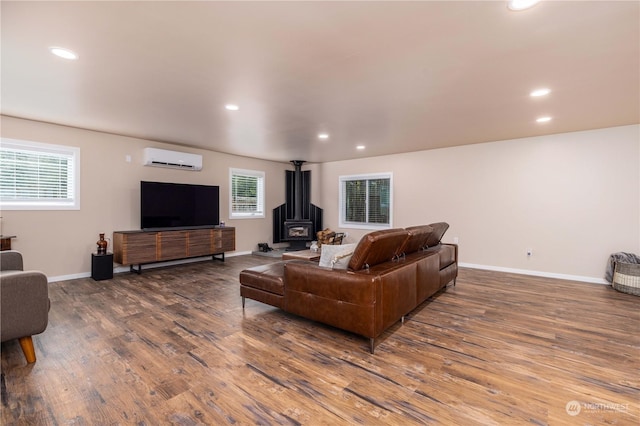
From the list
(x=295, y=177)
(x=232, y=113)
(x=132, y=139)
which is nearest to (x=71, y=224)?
(x=132, y=139)

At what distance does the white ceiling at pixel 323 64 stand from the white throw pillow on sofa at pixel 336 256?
1644 mm

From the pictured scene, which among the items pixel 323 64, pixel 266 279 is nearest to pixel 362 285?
pixel 266 279

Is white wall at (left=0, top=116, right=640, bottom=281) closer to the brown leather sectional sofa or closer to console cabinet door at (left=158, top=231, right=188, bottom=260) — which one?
console cabinet door at (left=158, top=231, right=188, bottom=260)

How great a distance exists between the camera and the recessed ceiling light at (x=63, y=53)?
2250 mm

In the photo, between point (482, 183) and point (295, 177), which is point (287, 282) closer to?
point (482, 183)

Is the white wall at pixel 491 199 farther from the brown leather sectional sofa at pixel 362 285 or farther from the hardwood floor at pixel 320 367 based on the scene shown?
the brown leather sectional sofa at pixel 362 285

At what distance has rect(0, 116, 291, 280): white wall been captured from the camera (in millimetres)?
4199

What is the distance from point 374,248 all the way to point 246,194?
5.35 meters

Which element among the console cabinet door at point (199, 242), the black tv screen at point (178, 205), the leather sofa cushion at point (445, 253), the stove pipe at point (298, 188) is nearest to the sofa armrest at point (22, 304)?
the black tv screen at point (178, 205)

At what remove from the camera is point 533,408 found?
1715mm

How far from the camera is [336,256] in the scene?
272 centimetres

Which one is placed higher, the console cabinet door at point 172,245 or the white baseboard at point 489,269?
the console cabinet door at point 172,245

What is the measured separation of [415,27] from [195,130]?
380 centimetres

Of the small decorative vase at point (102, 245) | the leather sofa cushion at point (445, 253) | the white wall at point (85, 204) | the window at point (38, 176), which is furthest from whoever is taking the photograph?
the small decorative vase at point (102, 245)
